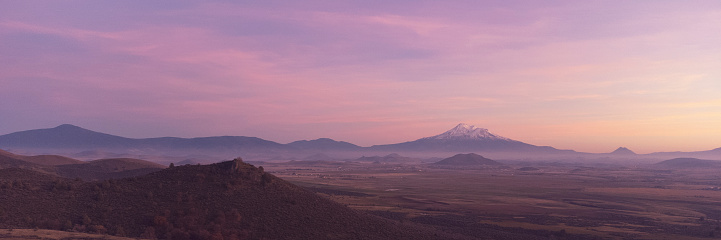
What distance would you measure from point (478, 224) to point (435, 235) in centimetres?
1520

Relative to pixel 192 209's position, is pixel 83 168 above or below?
above

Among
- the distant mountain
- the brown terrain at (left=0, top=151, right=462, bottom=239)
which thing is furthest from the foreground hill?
the distant mountain

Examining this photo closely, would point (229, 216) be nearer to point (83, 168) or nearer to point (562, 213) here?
point (562, 213)

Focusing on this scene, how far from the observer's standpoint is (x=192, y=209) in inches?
1448

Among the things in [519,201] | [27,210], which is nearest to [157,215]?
[27,210]

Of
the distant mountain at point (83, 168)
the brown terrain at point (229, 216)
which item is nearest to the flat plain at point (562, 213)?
the brown terrain at point (229, 216)

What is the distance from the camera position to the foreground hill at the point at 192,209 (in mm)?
34344

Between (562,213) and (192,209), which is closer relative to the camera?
(192,209)

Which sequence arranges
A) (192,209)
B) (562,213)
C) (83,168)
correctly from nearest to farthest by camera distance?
(192,209), (562,213), (83,168)

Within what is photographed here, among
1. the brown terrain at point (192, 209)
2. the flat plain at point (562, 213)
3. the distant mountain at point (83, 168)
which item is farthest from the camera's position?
the distant mountain at point (83, 168)

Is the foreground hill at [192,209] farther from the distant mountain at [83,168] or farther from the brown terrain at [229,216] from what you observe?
→ the distant mountain at [83,168]

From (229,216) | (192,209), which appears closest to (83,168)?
(192,209)

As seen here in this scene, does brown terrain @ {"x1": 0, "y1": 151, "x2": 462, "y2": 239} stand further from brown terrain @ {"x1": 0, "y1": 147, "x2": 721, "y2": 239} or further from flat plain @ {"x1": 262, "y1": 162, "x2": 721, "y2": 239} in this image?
flat plain @ {"x1": 262, "y1": 162, "x2": 721, "y2": 239}

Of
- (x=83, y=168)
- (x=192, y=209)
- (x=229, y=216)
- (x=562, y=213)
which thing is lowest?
(x=562, y=213)
